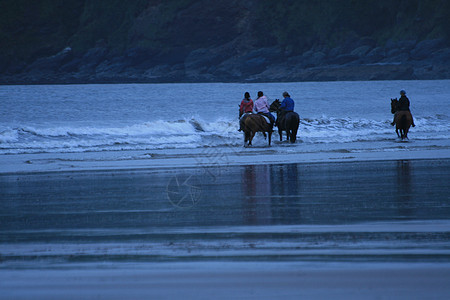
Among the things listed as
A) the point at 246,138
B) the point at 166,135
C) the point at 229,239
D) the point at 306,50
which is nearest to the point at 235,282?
the point at 229,239

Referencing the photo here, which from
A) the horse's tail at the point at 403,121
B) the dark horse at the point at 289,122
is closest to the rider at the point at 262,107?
the dark horse at the point at 289,122

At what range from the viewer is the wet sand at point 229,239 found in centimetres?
541

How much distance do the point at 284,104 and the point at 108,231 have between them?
699 inches

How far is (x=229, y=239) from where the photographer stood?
7.14 metres

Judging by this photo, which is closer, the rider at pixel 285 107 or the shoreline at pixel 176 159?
the shoreline at pixel 176 159

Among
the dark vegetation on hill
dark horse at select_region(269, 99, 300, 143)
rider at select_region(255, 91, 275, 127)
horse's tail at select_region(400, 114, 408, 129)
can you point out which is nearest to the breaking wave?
dark horse at select_region(269, 99, 300, 143)

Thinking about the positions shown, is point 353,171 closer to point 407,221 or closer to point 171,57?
point 407,221

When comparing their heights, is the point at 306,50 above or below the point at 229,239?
above

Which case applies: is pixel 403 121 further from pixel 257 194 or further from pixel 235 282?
pixel 235 282

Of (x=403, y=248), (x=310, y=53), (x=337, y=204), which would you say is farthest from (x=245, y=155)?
(x=310, y=53)

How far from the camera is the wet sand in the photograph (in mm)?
5406

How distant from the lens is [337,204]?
9578 mm

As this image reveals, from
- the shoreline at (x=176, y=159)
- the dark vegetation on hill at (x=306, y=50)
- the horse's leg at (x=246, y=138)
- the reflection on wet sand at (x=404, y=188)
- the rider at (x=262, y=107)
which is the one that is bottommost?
the reflection on wet sand at (x=404, y=188)

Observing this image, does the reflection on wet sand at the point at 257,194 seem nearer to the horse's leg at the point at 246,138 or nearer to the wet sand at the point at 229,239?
the wet sand at the point at 229,239
